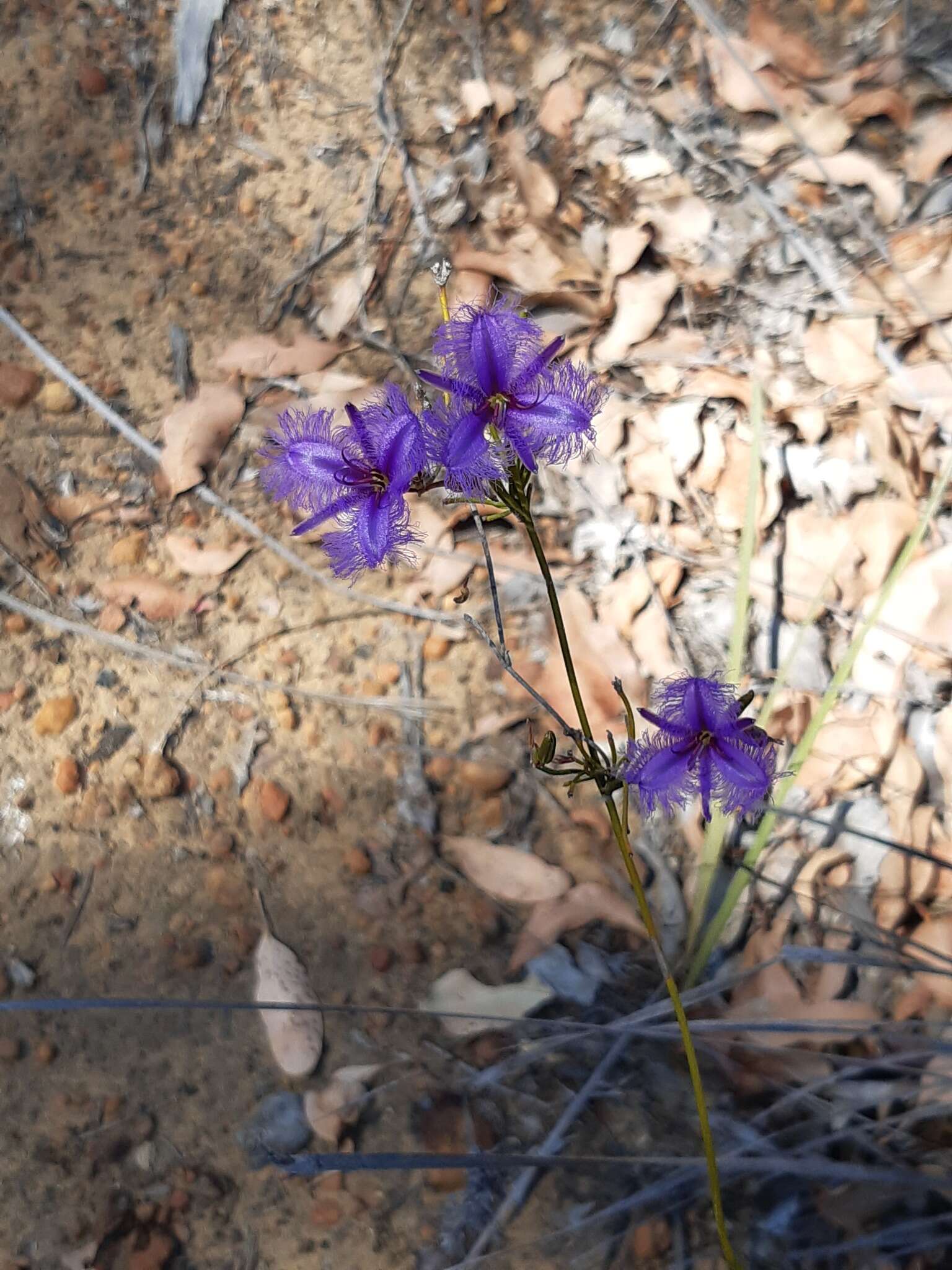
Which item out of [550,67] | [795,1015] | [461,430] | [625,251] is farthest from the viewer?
[550,67]

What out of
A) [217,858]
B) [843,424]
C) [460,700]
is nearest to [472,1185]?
[217,858]

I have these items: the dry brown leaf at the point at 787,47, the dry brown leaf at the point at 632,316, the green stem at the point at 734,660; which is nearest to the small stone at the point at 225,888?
the green stem at the point at 734,660

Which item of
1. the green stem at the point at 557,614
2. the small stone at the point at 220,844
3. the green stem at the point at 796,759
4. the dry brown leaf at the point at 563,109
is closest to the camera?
the green stem at the point at 557,614

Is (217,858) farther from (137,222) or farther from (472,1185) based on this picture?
(137,222)

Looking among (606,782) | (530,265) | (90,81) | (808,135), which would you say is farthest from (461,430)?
(90,81)

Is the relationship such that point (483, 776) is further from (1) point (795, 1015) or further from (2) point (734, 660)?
(1) point (795, 1015)

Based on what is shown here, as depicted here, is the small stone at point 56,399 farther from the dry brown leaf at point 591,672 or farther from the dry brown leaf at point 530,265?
the dry brown leaf at point 591,672

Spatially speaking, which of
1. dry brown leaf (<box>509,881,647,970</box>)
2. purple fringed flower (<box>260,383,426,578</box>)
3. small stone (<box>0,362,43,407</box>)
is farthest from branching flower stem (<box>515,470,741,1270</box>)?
small stone (<box>0,362,43,407</box>)
